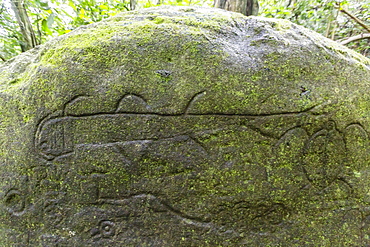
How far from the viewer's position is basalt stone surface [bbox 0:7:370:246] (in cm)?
143

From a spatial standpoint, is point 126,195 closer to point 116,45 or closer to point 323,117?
point 116,45

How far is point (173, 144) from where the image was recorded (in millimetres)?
1436

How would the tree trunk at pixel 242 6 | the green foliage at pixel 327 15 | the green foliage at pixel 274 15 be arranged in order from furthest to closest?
the green foliage at pixel 327 15 < the green foliage at pixel 274 15 < the tree trunk at pixel 242 6

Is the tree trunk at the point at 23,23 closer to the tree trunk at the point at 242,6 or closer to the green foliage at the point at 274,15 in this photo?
the green foliage at the point at 274,15

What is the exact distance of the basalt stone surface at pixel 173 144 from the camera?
1429 millimetres

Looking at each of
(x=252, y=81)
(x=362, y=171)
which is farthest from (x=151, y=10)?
A: (x=362, y=171)

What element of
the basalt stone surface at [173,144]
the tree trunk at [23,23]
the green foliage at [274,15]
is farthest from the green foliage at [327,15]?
the tree trunk at [23,23]

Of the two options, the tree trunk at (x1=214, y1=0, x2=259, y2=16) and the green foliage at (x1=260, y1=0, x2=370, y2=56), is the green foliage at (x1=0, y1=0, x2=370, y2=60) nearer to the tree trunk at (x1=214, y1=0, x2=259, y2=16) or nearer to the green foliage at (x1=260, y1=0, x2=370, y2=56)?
the green foliage at (x1=260, y1=0, x2=370, y2=56)

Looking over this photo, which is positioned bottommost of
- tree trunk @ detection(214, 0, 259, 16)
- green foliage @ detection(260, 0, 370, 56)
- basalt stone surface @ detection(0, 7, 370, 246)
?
basalt stone surface @ detection(0, 7, 370, 246)

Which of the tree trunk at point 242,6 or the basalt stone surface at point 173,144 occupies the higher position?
A: the tree trunk at point 242,6

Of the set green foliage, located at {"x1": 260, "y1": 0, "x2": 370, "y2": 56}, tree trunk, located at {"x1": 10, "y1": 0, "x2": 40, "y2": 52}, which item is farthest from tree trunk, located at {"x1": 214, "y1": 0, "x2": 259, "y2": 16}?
tree trunk, located at {"x1": 10, "y1": 0, "x2": 40, "y2": 52}

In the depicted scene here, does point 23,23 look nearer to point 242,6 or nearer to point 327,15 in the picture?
point 242,6

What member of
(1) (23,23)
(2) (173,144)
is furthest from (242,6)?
(1) (23,23)

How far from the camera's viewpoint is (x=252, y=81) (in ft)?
4.71
